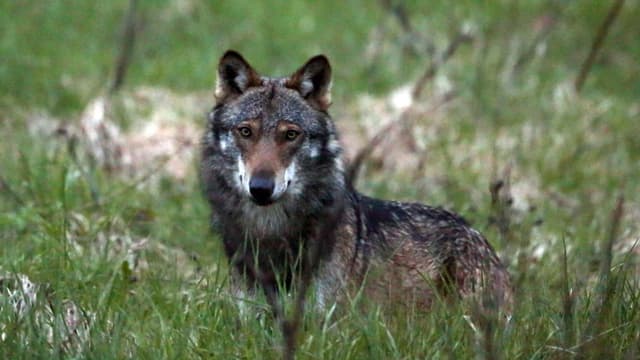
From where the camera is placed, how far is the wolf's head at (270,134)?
21.6ft

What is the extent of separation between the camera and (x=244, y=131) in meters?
6.75

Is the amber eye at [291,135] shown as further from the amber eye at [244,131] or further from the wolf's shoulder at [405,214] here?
the wolf's shoulder at [405,214]

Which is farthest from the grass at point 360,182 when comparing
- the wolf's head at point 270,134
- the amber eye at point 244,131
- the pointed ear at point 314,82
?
the pointed ear at point 314,82

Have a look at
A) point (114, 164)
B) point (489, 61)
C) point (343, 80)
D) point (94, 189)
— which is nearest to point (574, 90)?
point (489, 61)

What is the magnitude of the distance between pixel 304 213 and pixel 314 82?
67cm

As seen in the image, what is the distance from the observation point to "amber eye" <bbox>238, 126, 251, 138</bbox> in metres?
6.74

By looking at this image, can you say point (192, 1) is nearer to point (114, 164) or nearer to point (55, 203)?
point (114, 164)

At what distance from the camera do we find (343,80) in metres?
13.7

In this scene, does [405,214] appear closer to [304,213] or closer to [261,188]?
[304,213]

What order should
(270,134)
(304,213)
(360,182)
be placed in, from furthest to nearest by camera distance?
(360,182) < (304,213) < (270,134)

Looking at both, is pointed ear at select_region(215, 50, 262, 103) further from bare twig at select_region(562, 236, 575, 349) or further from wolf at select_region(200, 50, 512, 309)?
bare twig at select_region(562, 236, 575, 349)

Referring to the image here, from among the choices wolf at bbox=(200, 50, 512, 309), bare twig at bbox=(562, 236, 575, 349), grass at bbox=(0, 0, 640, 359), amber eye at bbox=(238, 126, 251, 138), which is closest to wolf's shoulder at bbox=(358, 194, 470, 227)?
wolf at bbox=(200, 50, 512, 309)

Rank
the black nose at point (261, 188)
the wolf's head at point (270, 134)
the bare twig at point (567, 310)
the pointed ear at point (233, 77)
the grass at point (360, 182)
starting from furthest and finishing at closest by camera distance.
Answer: the pointed ear at point (233, 77), the wolf's head at point (270, 134), the black nose at point (261, 188), the grass at point (360, 182), the bare twig at point (567, 310)

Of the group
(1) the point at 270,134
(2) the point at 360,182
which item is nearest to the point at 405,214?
(1) the point at 270,134
